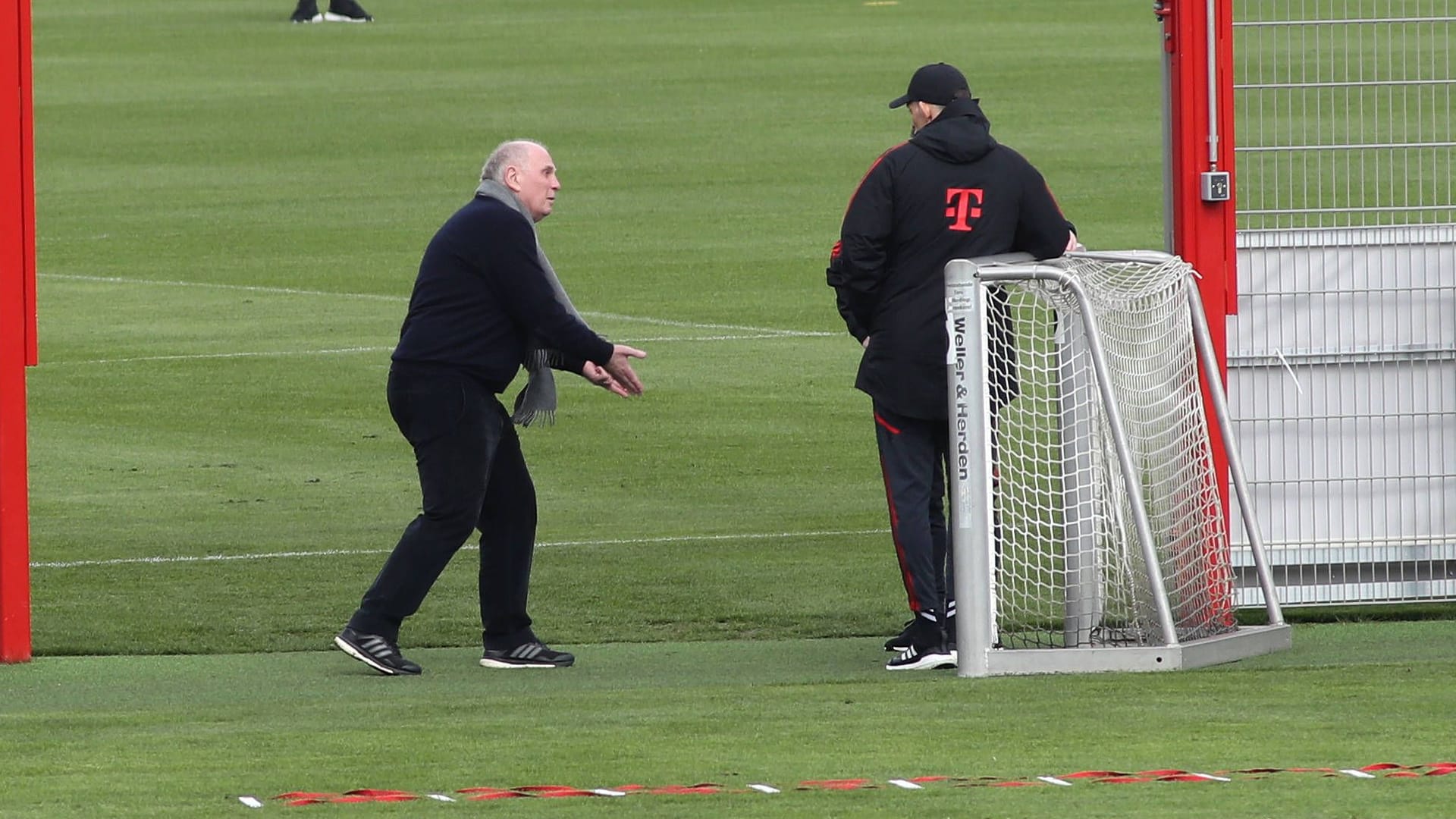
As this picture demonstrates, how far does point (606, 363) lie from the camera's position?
895cm

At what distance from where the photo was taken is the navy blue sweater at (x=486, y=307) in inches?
347

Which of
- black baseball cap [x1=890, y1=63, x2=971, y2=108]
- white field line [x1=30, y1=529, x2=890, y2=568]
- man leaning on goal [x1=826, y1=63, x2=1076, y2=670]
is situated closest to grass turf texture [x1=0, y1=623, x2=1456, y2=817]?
man leaning on goal [x1=826, y1=63, x2=1076, y2=670]

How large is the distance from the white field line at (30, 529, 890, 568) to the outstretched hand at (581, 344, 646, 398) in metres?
2.79

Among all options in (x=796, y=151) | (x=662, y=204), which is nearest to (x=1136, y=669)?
(x=662, y=204)

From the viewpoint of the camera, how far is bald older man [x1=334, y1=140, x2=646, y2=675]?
29.0 feet

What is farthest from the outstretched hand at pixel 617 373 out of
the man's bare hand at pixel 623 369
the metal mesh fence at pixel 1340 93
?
the metal mesh fence at pixel 1340 93

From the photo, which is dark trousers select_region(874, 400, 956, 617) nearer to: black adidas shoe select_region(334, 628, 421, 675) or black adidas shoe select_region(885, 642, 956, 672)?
black adidas shoe select_region(885, 642, 956, 672)

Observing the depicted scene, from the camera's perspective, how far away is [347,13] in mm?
46781

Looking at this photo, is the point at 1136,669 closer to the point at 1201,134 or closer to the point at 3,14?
the point at 1201,134

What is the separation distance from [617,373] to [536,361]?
1.07 feet

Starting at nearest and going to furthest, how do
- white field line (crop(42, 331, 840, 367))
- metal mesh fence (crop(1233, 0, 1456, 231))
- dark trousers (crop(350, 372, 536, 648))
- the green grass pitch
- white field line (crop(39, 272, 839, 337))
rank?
the green grass pitch → dark trousers (crop(350, 372, 536, 648)) → metal mesh fence (crop(1233, 0, 1456, 231)) → white field line (crop(42, 331, 840, 367)) → white field line (crop(39, 272, 839, 337))

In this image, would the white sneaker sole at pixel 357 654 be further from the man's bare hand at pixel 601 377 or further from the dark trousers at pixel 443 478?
the man's bare hand at pixel 601 377

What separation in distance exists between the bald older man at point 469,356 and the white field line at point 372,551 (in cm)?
258

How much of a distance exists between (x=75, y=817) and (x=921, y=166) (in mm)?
3506
